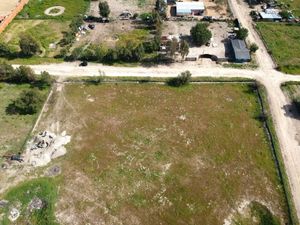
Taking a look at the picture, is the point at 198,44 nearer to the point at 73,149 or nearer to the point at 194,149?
the point at 194,149

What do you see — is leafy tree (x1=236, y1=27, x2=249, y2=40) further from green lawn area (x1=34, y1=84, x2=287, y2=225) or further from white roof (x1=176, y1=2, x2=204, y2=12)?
green lawn area (x1=34, y1=84, x2=287, y2=225)

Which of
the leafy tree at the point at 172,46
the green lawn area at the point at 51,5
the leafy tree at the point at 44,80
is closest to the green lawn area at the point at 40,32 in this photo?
the green lawn area at the point at 51,5

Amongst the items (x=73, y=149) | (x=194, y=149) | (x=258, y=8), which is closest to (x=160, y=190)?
(x=194, y=149)

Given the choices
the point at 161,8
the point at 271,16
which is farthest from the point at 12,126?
the point at 271,16

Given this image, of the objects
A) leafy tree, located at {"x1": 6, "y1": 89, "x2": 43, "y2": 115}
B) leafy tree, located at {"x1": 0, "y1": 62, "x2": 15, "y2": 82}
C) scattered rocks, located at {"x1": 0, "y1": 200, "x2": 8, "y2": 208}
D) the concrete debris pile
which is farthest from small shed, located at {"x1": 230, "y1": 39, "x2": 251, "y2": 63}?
scattered rocks, located at {"x1": 0, "y1": 200, "x2": 8, "y2": 208}

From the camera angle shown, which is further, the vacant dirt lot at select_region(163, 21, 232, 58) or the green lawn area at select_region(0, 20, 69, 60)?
the green lawn area at select_region(0, 20, 69, 60)

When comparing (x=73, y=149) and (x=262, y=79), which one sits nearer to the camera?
(x=73, y=149)
